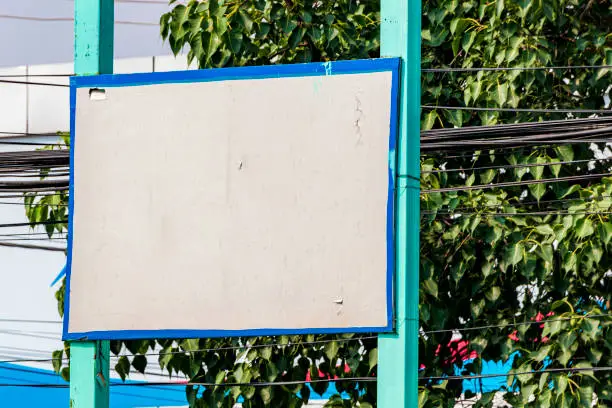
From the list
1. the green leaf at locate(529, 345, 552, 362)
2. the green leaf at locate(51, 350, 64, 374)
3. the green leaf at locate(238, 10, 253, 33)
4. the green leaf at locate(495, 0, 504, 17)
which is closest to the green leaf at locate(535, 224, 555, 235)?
the green leaf at locate(529, 345, 552, 362)

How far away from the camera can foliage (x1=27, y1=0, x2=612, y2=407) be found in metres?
6.40

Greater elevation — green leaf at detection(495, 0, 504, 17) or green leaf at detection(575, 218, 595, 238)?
green leaf at detection(495, 0, 504, 17)

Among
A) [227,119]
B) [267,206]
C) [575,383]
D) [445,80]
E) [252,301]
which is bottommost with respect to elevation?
[575,383]

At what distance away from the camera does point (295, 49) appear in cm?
680

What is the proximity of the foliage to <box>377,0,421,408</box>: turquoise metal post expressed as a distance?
2004 millimetres

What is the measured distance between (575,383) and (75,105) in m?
3.02

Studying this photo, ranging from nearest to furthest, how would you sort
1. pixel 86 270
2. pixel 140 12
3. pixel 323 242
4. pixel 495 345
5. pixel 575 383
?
pixel 323 242 < pixel 86 270 < pixel 575 383 < pixel 495 345 < pixel 140 12

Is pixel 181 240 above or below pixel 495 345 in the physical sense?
above

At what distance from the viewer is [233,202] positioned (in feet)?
15.1

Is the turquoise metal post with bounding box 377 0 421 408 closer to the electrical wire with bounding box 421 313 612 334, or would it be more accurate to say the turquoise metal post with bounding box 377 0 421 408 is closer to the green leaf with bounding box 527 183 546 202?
the electrical wire with bounding box 421 313 612 334

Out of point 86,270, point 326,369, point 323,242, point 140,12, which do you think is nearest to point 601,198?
point 326,369

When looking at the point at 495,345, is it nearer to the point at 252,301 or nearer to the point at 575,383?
the point at 575,383

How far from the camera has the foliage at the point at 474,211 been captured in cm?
640

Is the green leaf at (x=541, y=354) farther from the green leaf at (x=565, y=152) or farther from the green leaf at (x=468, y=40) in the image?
the green leaf at (x=468, y=40)
